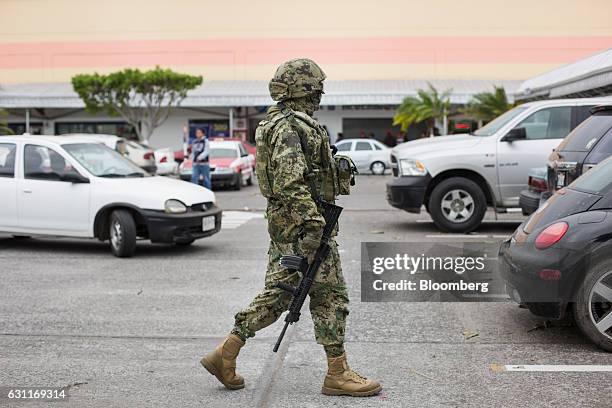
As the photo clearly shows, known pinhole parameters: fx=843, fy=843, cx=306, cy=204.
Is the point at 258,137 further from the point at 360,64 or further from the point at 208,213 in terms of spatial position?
the point at 360,64

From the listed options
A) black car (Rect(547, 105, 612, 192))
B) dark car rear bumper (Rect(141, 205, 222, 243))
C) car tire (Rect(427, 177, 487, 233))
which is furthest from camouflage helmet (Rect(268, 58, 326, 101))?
car tire (Rect(427, 177, 487, 233))

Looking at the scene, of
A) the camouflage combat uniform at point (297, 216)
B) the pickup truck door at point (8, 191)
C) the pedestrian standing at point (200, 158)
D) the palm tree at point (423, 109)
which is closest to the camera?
the camouflage combat uniform at point (297, 216)

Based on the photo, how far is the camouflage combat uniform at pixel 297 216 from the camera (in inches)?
182

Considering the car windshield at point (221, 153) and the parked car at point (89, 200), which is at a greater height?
the car windshield at point (221, 153)

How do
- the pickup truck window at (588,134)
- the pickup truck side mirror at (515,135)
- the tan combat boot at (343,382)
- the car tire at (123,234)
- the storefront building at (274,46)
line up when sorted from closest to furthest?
the tan combat boot at (343,382)
the pickup truck window at (588,134)
the car tire at (123,234)
the pickup truck side mirror at (515,135)
the storefront building at (274,46)

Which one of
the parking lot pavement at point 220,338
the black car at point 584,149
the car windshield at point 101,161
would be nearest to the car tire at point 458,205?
the parking lot pavement at point 220,338

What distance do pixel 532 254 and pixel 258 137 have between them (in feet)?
7.99

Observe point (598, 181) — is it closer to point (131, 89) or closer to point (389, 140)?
point (131, 89)

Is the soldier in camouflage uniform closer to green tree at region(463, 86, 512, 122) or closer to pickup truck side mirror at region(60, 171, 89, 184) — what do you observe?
pickup truck side mirror at region(60, 171, 89, 184)

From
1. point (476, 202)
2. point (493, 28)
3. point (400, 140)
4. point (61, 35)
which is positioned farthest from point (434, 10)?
point (476, 202)

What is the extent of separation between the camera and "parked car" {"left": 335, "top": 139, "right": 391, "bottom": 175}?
33.5m

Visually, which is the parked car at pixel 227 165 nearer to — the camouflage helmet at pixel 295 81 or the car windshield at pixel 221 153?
the car windshield at pixel 221 153

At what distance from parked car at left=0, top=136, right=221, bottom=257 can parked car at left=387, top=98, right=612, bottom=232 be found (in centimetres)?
320

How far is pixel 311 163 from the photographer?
479cm
